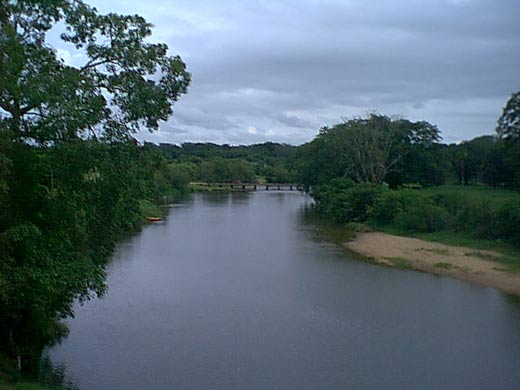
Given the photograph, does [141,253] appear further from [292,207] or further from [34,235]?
[292,207]

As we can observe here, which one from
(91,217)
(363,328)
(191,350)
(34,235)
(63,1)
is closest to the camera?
(34,235)

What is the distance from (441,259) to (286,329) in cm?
1302

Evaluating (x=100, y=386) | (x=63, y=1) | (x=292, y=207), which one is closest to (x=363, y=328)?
(x=100, y=386)

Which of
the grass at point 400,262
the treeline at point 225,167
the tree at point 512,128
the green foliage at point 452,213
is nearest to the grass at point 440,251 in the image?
the grass at point 400,262

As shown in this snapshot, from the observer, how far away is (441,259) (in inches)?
1072

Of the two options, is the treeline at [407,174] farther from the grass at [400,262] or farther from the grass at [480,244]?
the grass at [400,262]

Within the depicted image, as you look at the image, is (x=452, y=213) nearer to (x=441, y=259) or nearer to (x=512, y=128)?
(x=441, y=259)

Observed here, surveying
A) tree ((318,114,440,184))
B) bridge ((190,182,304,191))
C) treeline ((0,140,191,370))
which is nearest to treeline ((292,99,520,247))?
tree ((318,114,440,184))

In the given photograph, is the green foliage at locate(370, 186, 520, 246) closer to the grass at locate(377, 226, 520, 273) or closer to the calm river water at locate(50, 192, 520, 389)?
the grass at locate(377, 226, 520, 273)

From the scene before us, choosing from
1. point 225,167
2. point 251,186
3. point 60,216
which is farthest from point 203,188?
point 60,216

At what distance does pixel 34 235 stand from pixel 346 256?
2063 centimetres

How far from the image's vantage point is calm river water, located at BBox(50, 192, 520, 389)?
13234 millimetres

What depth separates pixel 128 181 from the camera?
1180 centimetres

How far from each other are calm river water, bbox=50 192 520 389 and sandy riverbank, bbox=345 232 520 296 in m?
1.08
